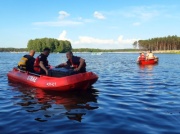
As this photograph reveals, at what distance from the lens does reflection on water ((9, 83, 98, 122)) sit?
801cm

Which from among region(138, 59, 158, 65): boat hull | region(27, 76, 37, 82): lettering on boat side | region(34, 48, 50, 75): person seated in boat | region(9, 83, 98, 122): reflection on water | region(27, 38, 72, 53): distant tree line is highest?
region(27, 38, 72, 53): distant tree line

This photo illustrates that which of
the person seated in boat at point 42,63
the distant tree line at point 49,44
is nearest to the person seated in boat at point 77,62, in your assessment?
the person seated in boat at point 42,63

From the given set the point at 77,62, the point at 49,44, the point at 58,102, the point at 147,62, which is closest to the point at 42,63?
the point at 77,62

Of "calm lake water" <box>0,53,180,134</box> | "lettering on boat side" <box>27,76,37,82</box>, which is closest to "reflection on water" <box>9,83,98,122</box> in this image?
"calm lake water" <box>0,53,180,134</box>

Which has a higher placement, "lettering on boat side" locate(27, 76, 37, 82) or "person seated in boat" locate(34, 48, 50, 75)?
"person seated in boat" locate(34, 48, 50, 75)

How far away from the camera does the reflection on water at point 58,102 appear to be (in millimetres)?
8008

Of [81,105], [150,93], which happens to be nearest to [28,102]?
[81,105]

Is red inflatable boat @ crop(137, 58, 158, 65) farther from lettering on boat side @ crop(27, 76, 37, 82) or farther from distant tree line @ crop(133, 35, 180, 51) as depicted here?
distant tree line @ crop(133, 35, 180, 51)

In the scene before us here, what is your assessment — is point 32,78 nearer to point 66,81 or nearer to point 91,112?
point 66,81

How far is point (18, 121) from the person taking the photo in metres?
7.04

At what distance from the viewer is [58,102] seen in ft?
32.1

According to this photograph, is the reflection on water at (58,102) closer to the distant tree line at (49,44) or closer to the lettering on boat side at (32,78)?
the lettering on boat side at (32,78)

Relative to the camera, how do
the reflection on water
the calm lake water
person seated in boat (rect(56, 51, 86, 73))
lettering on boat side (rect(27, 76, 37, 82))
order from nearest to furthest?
the calm lake water → the reflection on water → person seated in boat (rect(56, 51, 86, 73)) → lettering on boat side (rect(27, 76, 37, 82))

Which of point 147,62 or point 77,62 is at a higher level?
point 77,62
